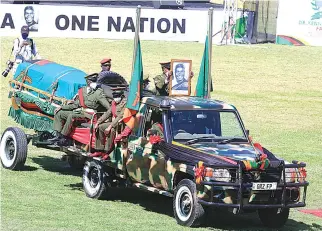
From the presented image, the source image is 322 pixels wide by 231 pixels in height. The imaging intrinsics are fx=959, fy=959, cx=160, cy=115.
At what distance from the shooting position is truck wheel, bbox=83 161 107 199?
15.7 metres

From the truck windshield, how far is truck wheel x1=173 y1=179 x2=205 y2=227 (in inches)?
38.6

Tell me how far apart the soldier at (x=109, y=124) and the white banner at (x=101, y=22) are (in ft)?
70.5

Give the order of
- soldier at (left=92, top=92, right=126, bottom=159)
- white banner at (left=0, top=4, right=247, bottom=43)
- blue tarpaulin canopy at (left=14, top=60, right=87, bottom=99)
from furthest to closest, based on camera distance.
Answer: white banner at (left=0, top=4, right=247, bottom=43)
blue tarpaulin canopy at (left=14, top=60, right=87, bottom=99)
soldier at (left=92, top=92, right=126, bottom=159)

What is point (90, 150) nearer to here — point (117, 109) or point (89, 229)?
point (117, 109)

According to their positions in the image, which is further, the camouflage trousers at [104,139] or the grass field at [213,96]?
the camouflage trousers at [104,139]

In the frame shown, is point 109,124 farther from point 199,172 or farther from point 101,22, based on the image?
point 101,22

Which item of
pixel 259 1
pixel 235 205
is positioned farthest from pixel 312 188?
pixel 259 1

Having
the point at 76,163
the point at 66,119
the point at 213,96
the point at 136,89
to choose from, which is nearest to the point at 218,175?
the point at 136,89

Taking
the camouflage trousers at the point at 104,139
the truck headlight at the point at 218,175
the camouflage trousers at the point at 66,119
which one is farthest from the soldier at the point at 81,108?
the truck headlight at the point at 218,175

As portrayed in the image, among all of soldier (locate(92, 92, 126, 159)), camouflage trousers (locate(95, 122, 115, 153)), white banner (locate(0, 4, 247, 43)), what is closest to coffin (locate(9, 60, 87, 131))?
soldier (locate(92, 92, 126, 159))

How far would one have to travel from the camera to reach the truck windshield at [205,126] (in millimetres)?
14727

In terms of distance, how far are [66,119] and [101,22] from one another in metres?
21.8

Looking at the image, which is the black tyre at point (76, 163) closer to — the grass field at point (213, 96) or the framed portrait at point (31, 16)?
the grass field at point (213, 96)

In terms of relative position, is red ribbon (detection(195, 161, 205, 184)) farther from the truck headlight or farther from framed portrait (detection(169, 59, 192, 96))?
framed portrait (detection(169, 59, 192, 96))
